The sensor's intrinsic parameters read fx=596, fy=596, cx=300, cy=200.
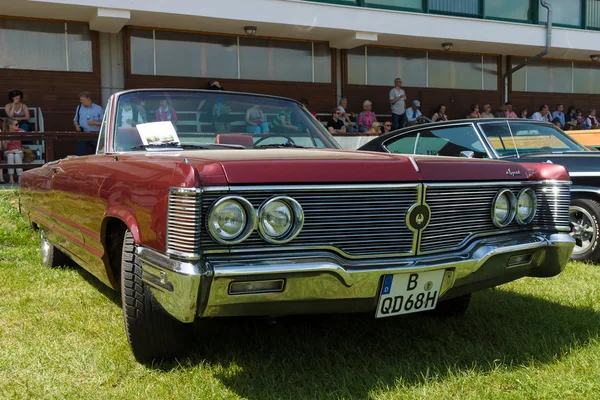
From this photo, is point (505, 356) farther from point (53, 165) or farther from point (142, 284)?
point (53, 165)

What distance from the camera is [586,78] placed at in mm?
20219

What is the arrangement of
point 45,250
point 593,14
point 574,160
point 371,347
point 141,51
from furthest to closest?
point 593,14 → point 141,51 → point 574,160 → point 45,250 → point 371,347

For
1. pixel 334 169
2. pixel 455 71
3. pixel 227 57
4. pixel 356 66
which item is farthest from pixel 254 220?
pixel 455 71

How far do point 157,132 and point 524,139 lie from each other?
3.99 meters

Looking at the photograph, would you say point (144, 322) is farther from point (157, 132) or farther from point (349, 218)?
point (157, 132)

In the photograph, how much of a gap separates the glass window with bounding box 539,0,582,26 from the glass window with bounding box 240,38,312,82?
8172mm

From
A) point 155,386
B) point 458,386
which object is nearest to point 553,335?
point 458,386

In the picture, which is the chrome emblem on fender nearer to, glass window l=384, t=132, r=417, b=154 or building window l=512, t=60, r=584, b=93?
glass window l=384, t=132, r=417, b=154

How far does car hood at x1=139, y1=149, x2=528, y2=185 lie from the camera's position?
2391 millimetres

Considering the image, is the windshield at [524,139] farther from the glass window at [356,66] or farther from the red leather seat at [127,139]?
the glass window at [356,66]

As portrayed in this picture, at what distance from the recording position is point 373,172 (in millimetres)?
2637

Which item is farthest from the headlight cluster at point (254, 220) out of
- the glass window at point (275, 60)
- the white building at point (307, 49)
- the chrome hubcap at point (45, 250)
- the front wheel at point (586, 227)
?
the glass window at point (275, 60)

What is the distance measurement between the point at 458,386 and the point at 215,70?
12.7 metres

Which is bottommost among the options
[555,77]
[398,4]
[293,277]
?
[293,277]
